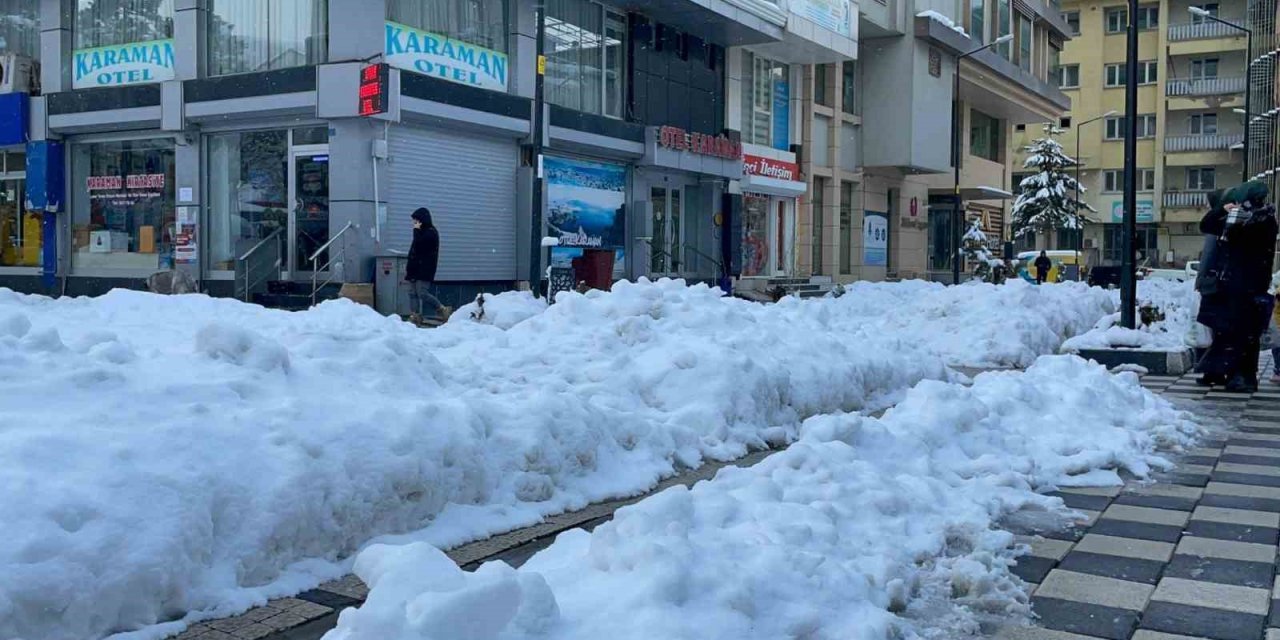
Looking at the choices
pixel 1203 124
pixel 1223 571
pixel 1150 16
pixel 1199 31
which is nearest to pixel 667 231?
pixel 1223 571

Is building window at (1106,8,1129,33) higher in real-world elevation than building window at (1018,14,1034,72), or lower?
higher

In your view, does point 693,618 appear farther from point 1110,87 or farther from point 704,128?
point 1110,87

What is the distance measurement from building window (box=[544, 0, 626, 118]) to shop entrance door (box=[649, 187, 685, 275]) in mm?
2966

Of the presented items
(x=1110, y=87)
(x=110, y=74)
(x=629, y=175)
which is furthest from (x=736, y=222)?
(x=1110, y=87)

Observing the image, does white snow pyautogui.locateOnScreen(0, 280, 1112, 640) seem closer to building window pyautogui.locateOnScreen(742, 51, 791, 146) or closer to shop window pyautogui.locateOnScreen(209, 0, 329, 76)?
shop window pyautogui.locateOnScreen(209, 0, 329, 76)

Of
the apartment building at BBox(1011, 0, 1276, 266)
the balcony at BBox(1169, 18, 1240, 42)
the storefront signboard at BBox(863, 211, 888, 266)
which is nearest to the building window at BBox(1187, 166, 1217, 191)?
the apartment building at BBox(1011, 0, 1276, 266)

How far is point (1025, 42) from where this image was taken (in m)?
45.2

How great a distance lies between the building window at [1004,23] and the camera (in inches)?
1628

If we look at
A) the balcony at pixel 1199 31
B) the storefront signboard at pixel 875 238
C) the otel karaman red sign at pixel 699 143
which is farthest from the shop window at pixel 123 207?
the balcony at pixel 1199 31

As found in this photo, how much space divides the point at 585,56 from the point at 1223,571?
20.3 m

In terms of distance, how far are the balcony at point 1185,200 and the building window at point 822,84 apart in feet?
143

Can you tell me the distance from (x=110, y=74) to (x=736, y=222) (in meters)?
15.0

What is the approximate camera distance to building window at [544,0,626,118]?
2230 cm

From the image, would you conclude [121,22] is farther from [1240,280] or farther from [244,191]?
[1240,280]
